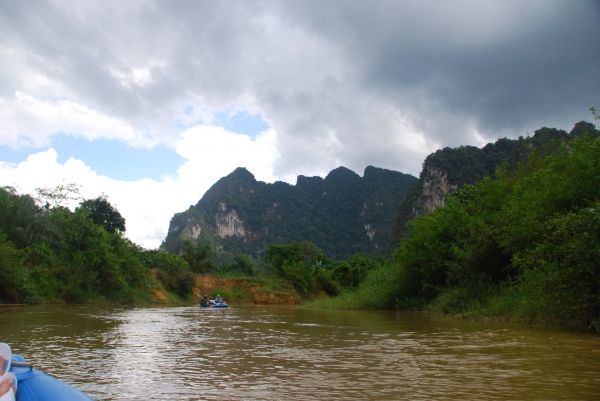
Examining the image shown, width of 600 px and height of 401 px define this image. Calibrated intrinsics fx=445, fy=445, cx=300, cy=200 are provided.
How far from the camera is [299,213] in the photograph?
116m

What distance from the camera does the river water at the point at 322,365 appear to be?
3.97m

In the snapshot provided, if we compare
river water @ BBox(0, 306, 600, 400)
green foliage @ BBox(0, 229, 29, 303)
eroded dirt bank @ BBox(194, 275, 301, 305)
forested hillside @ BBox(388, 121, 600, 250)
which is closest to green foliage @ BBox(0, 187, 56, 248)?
green foliage @ BBox(0, 229, 29, 303)

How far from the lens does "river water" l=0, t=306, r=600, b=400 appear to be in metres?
3.97

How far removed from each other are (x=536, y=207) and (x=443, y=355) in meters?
7.14

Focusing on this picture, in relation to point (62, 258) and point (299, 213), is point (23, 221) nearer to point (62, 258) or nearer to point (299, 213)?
point (62, 258)

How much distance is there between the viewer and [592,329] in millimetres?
9031

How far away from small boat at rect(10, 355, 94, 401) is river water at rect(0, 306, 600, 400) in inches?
39.9

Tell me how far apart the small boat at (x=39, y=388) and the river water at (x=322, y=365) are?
101 cm

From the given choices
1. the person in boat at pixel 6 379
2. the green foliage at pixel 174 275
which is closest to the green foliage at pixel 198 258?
the green foliage at pixel 174 275

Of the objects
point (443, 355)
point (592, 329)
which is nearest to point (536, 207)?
point (592, 329)

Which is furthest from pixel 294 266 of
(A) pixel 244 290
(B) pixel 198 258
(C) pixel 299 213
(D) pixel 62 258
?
(C) pixel 299 213

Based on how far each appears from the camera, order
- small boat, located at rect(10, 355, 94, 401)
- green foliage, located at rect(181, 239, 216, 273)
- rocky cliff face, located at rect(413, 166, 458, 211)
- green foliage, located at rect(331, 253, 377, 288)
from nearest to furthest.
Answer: small boat, located at rect(10, 355, 94, 401) → green foliage, located at rect(331, 253, 377, 288) → green foliage, located at rect(181, 239, 216, 273) → rocky cliff face, located at rect(413, 166, 458, 211)

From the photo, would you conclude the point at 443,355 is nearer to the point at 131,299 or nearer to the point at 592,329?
the point at 592,329

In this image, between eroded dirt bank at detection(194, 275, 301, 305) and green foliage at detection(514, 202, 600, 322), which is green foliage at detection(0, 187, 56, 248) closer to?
eroded dirt bank at detection(194, 275, 301, 305)
